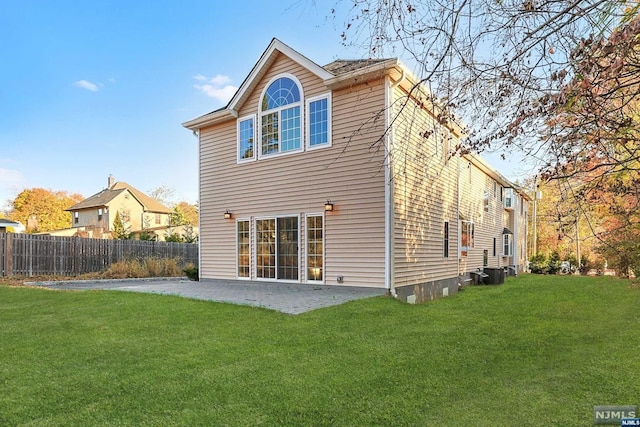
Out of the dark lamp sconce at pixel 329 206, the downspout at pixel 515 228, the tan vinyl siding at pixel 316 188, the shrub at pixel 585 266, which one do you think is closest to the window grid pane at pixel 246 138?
the tan vinyl siding at pixel 316 188

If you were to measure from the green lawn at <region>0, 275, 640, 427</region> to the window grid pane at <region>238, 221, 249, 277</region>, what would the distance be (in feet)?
13.8

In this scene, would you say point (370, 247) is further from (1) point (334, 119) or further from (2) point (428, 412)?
(2) point (428, 412)

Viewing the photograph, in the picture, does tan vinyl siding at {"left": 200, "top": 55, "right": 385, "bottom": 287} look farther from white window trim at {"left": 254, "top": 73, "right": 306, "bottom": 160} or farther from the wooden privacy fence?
the wooden privacy fence

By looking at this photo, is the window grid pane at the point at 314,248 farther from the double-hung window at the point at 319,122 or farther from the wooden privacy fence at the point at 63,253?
the wooden privacy fence at the point at 63,253

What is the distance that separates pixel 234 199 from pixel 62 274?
346 inches

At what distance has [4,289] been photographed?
9.99 meters

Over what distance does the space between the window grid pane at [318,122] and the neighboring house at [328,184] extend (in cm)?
3

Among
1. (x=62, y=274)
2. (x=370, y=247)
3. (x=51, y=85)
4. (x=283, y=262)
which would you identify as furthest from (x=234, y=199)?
(x=51, y=85)

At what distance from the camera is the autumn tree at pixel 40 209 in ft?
126

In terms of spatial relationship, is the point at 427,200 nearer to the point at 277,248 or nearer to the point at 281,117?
the point at 277,248

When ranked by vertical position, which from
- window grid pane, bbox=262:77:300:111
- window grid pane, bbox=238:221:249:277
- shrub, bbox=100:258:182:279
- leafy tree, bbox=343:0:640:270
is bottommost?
shrub, bbox=100:258:182:279

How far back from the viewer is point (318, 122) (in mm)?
9734

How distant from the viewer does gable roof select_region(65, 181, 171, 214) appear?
113ft

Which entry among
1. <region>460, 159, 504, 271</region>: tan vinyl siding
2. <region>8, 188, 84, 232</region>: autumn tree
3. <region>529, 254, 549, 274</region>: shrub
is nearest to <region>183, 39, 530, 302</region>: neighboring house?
<region>460, 159, 504, 271</region>: tan vinyl siding
